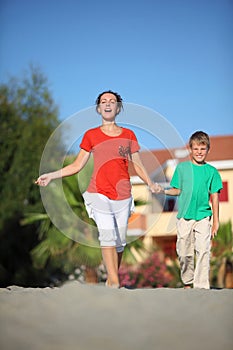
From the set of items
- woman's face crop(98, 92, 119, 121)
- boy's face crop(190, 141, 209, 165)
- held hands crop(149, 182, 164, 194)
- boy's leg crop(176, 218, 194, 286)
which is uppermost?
woman's face crop(98, 92, 119, 121)

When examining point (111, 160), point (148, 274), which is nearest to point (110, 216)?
point (111, 160)

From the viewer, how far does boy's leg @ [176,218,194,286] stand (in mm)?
3654

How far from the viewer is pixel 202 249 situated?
362 cm

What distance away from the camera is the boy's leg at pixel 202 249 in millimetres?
3613

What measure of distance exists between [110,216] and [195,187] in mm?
530

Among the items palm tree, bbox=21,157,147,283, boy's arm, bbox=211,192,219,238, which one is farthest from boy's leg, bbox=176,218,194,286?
palm tree, bbox=21,157,147,283

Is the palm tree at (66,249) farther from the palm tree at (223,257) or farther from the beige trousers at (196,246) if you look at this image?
the beige trousers at (196,246)

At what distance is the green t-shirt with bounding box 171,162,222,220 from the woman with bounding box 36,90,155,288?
21 cm

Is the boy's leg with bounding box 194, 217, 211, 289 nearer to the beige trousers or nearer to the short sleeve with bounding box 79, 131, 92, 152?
the beige trousers

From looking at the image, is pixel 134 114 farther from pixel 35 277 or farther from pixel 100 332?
pixel 35 277

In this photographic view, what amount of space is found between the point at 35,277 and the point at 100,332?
11.4 metres

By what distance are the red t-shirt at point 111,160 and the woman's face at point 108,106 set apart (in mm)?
105

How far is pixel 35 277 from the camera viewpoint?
43.0ft

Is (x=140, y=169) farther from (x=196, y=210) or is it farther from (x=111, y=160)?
(x=196, y=210)
